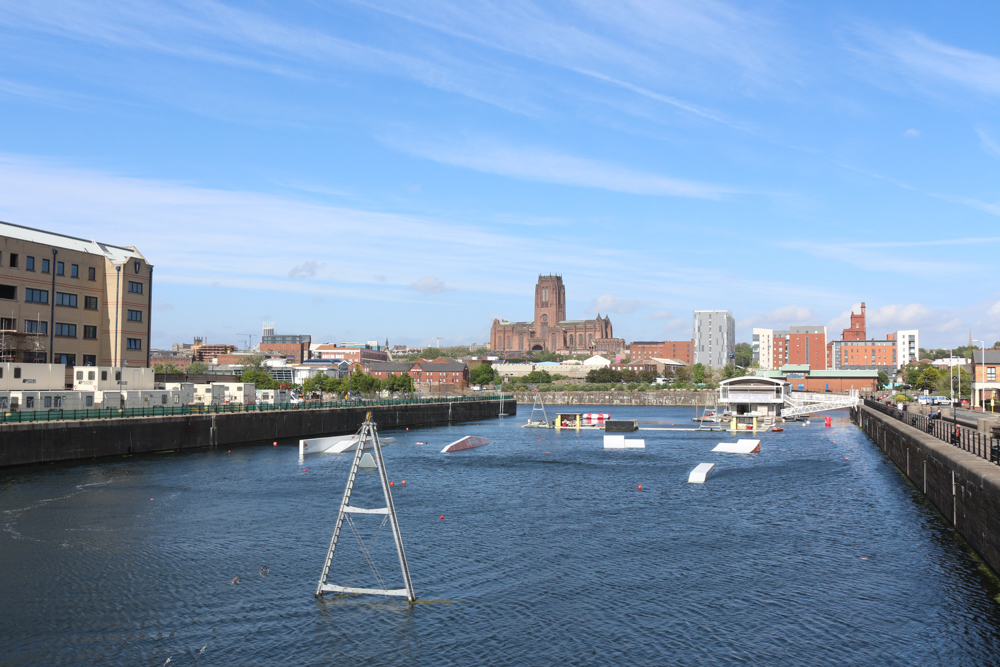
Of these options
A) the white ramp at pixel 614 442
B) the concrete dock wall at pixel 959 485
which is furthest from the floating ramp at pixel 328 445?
the concrete dock wall at pixel 959 485

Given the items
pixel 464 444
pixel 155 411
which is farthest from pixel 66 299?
pixel 464 444

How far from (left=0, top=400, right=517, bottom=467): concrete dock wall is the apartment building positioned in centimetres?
1879

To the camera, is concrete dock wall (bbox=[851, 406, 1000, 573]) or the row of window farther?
the row of window

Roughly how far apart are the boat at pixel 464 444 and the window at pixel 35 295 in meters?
48.5

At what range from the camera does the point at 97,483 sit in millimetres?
56281

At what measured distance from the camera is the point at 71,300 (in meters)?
92.9

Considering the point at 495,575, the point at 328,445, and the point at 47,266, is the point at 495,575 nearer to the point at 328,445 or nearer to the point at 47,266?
the point at 328,445

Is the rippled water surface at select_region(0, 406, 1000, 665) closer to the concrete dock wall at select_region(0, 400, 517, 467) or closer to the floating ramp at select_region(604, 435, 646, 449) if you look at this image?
the concrete dock wall at select_region(0, 400, 517, 467)

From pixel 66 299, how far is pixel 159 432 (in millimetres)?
25871

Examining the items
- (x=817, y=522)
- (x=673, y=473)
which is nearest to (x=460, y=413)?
(x=673, y=473)

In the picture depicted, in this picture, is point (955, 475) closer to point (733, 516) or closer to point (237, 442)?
point (733, 516)

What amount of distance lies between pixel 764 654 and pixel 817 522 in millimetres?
23159

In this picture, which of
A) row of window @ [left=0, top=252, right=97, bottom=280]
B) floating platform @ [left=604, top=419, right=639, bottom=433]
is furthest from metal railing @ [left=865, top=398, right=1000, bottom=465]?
row of window @ [left=0, top=252, right=97, bottom=280]

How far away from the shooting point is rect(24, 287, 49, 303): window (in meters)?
86.4
